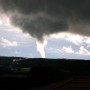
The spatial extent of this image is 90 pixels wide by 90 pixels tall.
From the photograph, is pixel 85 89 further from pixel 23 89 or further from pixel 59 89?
pixel 23 89

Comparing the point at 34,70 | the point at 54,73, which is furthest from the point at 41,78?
the point at 54,73

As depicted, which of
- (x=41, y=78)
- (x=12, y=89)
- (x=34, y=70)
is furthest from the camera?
(x=34, y=70)

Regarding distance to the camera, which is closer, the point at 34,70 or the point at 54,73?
the point at 34,70

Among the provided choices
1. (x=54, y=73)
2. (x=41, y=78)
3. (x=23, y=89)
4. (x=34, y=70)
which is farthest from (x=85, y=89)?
(x=54, y=73)

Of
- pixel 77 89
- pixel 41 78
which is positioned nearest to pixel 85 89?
pixel 77 89

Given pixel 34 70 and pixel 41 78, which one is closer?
pixel 41 78

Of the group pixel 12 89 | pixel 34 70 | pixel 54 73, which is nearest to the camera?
pixel 12 89

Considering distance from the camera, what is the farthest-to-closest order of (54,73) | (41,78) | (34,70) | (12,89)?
(54,73) < (34,70) < (41,78) < (12,89)

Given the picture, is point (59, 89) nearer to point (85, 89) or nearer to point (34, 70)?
point (85, 89)

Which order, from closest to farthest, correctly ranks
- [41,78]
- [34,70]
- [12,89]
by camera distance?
[12,89] < [41,78] < [34,70]
